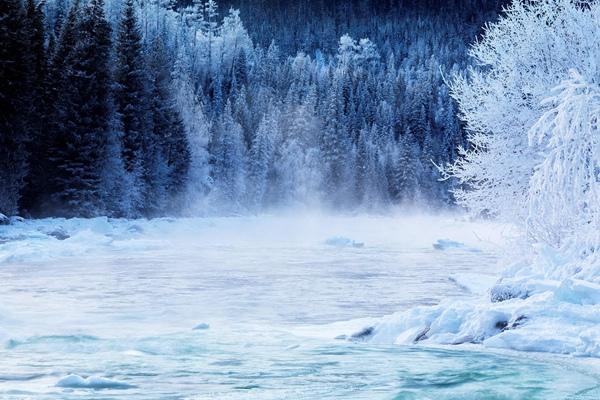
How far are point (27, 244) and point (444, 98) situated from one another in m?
130

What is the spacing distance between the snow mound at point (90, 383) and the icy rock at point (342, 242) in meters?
29.7

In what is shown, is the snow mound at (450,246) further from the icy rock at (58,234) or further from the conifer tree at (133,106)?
the conifer tree at (133,106)

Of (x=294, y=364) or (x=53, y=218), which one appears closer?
(x=294, y=364)

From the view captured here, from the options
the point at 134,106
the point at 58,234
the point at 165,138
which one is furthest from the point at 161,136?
the point at 58,234

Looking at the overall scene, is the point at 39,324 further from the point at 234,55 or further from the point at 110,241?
the point at 234,55

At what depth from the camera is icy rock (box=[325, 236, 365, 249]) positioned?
3944cm

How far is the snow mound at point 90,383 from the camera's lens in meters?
9.55

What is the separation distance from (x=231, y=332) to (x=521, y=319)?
4.72 metres

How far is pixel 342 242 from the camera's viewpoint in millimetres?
40375

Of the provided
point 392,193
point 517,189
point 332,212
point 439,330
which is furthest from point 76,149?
point 392,193

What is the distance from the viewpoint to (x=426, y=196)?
113500 mm

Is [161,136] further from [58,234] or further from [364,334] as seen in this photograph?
[364,334]

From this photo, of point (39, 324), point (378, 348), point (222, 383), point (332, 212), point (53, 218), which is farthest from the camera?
point (332, 212)

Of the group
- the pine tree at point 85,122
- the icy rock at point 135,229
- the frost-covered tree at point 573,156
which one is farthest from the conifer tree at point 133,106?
the frost-covered tree at point 573,156
